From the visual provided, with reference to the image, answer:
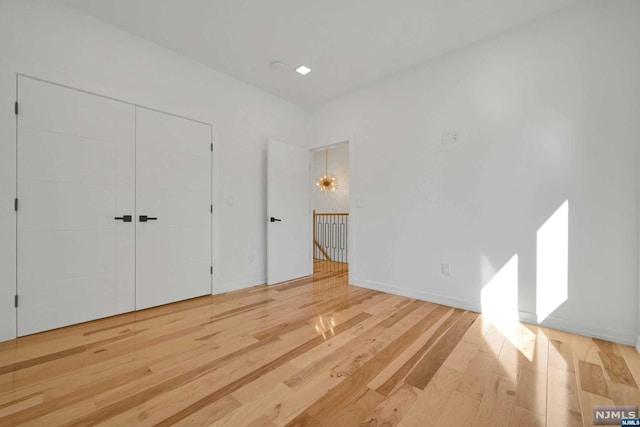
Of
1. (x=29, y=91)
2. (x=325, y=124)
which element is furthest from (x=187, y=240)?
(x=325, y=124)

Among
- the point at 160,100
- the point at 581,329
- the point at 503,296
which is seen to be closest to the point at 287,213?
the point at 160,100

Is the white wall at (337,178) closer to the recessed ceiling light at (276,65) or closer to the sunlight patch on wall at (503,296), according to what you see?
the recessed ceiling light at (276,65)

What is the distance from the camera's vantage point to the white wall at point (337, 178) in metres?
7.90

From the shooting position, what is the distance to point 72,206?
2.40 m

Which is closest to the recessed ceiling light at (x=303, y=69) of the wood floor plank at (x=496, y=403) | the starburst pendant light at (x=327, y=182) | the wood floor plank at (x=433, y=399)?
the wood floor plank at (x=433, y=399)

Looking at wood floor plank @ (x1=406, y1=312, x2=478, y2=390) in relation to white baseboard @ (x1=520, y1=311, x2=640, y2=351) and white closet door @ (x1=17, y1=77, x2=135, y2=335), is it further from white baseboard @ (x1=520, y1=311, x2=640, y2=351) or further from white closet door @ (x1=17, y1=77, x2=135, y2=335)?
white closet door @ (x1=17, y1=77, x2=135, y2=335)

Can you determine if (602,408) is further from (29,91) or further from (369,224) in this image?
(29,91)

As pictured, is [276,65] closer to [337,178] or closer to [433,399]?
[433,399]

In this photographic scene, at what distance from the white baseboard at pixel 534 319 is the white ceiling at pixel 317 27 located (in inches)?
106

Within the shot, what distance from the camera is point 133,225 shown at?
274cm

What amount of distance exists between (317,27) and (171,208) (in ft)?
7.88

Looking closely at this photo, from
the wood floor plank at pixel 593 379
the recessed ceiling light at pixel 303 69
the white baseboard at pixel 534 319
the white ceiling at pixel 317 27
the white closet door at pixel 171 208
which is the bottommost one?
the wood floor plank at pixel 593 379

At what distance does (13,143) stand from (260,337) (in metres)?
2.47

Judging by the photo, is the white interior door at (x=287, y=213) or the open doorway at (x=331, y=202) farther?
the open doorway at (x=331, y=202)
